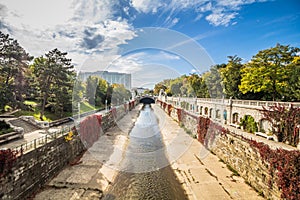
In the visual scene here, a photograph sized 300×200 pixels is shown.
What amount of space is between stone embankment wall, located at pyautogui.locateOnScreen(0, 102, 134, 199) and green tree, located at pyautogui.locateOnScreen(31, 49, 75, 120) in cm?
1279

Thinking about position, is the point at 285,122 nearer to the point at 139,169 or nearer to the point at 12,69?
the point at 139,169

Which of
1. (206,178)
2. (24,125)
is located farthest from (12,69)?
(206,178)

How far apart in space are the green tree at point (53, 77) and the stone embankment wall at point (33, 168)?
1279 cm

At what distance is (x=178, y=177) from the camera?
10539 millimetres

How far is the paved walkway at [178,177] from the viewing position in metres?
8.38

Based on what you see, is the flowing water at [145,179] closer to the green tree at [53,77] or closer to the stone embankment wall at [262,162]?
the stone embankment wall at [262,162]

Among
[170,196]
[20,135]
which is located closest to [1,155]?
[170,196]

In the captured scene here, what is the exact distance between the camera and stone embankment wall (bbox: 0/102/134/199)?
664 centimetres

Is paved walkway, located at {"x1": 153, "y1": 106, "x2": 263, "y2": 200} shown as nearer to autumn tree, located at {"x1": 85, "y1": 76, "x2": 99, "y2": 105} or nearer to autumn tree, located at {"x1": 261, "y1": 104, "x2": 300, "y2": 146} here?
autumn tree, located at {"x1": 261, "y1": 104, "x2": 300, "y2": 146}

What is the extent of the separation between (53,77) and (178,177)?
19.4m

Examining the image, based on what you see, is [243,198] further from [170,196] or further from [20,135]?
[20,135]

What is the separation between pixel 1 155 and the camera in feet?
21.4

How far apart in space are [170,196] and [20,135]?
458 inches

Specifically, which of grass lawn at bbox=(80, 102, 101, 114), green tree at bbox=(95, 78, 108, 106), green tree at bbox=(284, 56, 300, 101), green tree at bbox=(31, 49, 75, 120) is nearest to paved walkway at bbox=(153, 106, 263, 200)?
green tree at bbox=(284, 56, 300, 101)
